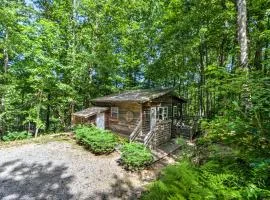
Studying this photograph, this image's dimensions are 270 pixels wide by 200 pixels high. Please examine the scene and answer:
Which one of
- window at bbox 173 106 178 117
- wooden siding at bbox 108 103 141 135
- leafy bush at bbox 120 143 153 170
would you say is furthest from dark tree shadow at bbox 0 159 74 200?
window at bbox 173 106 178 117

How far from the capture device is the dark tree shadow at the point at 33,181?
6.55 metres

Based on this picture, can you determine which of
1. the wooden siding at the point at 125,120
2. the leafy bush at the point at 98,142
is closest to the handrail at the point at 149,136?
the wooden siding at the point at 125,120

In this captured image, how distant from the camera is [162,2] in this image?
1945cm

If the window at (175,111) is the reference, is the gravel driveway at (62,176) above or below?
below

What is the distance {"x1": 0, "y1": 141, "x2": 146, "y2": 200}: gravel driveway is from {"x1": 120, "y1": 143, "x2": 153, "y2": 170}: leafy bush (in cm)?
39

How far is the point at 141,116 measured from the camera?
1323cm

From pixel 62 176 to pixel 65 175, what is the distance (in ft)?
0.42

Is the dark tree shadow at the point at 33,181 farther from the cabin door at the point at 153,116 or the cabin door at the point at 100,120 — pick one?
the cabin door at the point at 153,116

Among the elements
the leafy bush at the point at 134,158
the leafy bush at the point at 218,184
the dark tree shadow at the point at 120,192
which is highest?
the leafy bush at the point at 218,184

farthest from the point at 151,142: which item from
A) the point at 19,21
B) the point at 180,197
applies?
the point at 19,21

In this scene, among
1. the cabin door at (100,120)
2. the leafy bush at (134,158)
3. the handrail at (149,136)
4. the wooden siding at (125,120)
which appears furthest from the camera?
the cabin door at (100,120)

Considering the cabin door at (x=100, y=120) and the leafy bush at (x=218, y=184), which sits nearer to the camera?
the leafy bush at (x=218, y=184)

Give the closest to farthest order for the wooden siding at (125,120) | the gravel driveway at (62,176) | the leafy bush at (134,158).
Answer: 1. the gravel driveway at (62,176)
2. the leafy bush at (134,158)
3. the wooden siding at (125,120)

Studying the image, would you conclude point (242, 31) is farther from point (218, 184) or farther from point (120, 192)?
point (120, 192)
